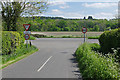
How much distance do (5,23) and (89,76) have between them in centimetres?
1817

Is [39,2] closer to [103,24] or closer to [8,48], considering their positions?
[8,48]

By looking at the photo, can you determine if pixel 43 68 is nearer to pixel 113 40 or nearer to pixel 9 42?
pixel 9 42

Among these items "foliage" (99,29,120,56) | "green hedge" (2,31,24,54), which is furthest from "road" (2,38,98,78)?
"foliage" (99,29,120,56)

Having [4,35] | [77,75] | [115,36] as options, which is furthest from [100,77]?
[4,35]

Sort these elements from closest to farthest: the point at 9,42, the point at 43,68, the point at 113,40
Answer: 1. the point at 43,68
2. the point at 113,40
3. the point at 9,42

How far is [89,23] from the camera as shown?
301 feet

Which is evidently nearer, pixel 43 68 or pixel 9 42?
pixel 43 68

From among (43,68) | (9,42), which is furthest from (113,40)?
(9,42)

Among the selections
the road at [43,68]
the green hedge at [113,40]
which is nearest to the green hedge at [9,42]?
the road at [43,68]

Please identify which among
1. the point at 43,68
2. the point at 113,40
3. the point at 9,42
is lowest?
the point at 43,68

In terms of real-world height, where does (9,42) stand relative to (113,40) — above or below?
below

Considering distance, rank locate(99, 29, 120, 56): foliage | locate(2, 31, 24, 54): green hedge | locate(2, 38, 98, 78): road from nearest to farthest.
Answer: locate(2, 38, 98, 78): road < locate(99, 29, 120, 56): foliage < locate(2, 31, 24, 54): green hedge

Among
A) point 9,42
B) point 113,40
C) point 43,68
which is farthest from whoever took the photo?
point 9,42

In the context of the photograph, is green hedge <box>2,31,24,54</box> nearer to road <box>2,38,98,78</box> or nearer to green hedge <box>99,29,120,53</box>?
road <box>2,38,98,78</box>
